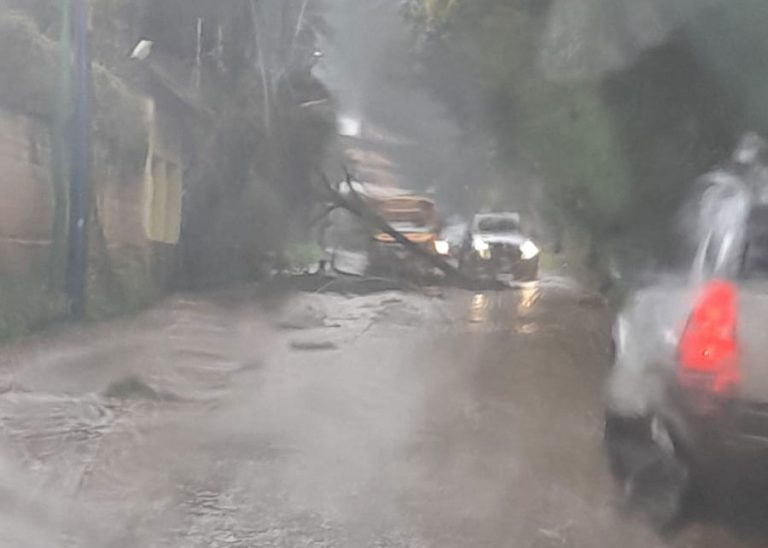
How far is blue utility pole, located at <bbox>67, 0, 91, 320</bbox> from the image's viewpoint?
230 inches

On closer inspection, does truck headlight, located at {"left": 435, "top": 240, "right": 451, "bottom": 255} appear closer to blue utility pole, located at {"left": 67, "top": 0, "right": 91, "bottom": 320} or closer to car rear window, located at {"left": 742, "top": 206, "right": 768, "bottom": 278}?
car rear window, located at {"left": 742, "top": 206, "right": 768, "bottom": 278}

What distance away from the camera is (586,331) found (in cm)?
549

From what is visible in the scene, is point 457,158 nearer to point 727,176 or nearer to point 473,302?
point 473,302

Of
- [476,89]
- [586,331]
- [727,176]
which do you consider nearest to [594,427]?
[586,331]

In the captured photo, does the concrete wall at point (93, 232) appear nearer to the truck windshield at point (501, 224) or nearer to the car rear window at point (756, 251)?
the truck windshield at point (501, 224)

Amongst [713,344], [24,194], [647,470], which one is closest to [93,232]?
[24,194]

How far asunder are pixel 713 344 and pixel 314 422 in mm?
1930

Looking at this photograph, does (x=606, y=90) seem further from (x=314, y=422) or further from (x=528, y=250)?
(x=314, y=422)

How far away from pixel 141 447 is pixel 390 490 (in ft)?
3.95

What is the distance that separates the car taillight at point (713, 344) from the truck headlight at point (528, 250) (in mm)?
1015

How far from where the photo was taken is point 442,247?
539cm

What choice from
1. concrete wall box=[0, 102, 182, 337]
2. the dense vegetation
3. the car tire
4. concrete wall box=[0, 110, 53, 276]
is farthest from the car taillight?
concrete wall box=[0, 110, 53, 276]

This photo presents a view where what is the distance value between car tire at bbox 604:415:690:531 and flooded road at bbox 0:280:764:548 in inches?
3.2

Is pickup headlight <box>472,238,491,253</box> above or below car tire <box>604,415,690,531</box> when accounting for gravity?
above
